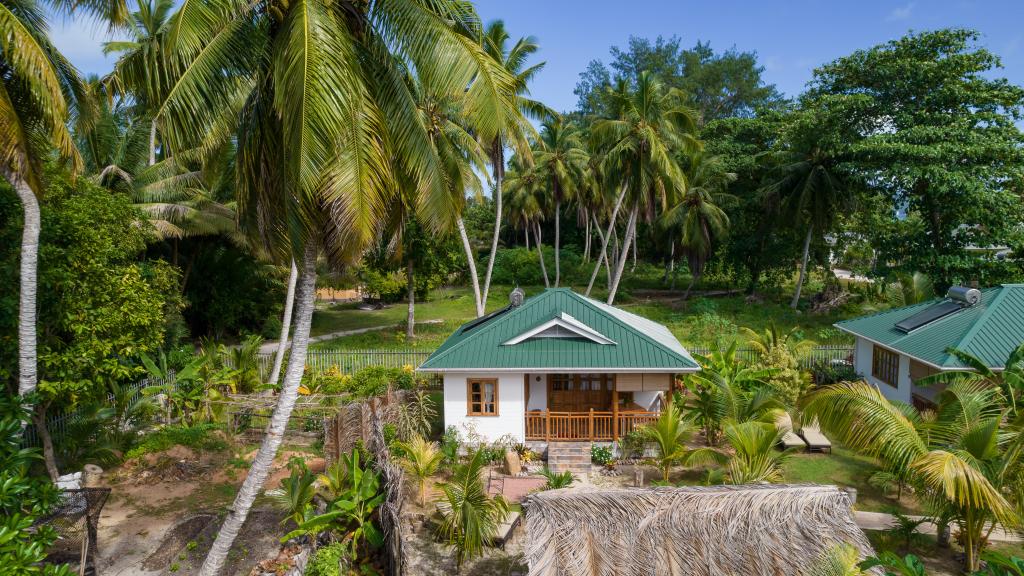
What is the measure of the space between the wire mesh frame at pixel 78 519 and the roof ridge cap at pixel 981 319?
18047mm

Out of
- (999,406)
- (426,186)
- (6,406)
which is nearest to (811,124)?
(999,406)

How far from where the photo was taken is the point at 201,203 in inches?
908

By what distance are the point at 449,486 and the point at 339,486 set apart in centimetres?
216

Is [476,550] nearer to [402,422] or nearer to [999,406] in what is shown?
[402,422]

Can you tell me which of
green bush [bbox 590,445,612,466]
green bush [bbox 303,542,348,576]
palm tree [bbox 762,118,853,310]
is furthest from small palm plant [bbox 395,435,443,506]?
palm tree [bbox 762,118,853,310]

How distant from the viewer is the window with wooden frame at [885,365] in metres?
17.9

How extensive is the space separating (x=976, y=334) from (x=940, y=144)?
43.0 feet

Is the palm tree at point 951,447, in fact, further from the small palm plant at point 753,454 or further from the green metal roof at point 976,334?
the green metal roof at point 976,334

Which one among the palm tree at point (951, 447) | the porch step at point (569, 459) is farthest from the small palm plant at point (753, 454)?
the porch step at point (569, 459)

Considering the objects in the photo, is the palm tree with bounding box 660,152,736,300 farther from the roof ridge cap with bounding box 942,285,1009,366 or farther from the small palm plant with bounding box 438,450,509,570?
the small palm plant with bounding box 438,450,509,570

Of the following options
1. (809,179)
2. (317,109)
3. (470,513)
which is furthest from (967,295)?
(317,109)

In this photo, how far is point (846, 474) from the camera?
14.2 m

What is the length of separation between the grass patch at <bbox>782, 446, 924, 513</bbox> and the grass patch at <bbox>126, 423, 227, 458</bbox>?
1423 centimetres

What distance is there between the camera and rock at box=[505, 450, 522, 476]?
559 inches
